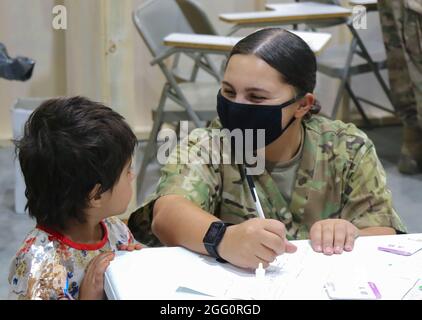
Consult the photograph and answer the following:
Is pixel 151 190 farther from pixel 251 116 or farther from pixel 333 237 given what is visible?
pixel 333 237

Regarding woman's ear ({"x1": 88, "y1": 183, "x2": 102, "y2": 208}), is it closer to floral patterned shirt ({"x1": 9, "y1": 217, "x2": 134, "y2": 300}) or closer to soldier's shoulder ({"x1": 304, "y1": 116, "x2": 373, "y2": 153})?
floral patterned shirt ({"x1": 9, "y1": 217, "x2": 134, "y2": 300})

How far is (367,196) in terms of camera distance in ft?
5.37

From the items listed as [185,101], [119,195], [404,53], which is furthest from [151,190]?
[119,195]

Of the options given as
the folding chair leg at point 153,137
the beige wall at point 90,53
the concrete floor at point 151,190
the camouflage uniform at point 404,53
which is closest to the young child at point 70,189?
the concrete floor at point 151,190

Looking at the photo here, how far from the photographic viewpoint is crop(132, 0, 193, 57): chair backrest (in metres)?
3.63

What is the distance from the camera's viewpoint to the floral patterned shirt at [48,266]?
1.25m

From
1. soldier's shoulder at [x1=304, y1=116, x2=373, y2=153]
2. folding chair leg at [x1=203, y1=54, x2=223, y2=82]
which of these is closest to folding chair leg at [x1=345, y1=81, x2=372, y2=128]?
folding chair leg at [x1=203, y1=54, x2=223, y2=82]

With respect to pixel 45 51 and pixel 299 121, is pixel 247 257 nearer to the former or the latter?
pixel 299 121

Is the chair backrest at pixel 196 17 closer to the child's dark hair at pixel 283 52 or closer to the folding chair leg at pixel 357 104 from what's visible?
the folding chair leg at pixel 357 104

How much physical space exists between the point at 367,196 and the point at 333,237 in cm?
29

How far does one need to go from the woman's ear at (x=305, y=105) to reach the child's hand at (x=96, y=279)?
0.61 m
